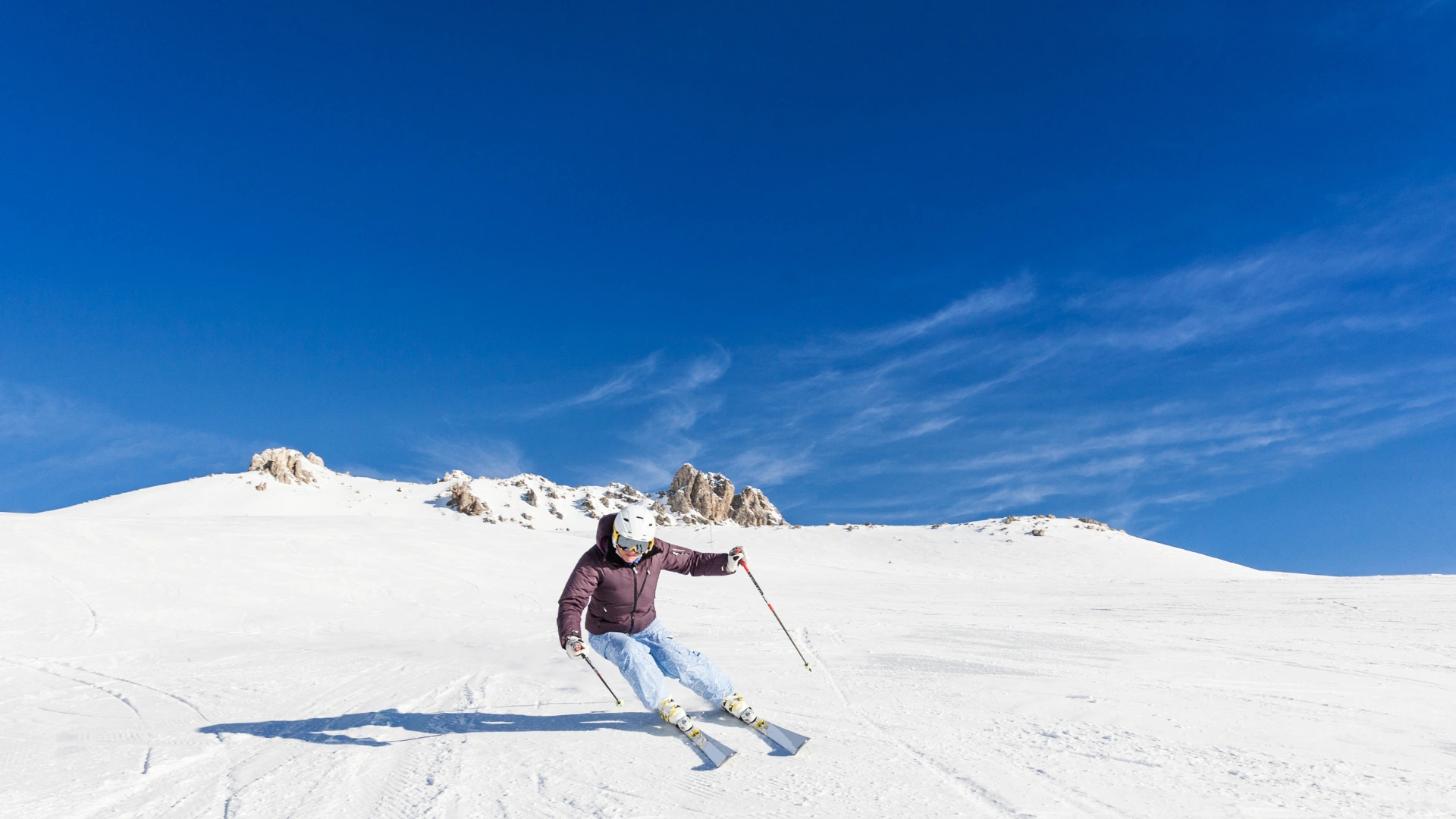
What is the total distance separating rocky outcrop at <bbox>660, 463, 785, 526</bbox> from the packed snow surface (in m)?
36.0

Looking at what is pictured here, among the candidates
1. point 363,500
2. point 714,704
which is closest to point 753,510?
point 363,500

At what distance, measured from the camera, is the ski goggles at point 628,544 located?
20.3 feet

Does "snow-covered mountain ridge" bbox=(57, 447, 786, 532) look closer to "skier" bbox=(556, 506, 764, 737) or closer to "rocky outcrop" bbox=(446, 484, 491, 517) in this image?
"rocky outcrop" bbox=(446, 484, 491, 517)

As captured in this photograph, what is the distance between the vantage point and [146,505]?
142ft

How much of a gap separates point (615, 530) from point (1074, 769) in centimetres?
376

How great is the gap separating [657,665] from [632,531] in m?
1.26

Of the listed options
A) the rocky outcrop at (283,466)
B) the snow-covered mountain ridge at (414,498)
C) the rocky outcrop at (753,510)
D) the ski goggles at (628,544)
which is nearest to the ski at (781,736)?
the ski goggles at (628,544)

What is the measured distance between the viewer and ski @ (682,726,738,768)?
5.08 metres

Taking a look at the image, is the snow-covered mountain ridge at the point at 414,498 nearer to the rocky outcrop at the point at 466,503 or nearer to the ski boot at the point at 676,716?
the rocky outcrop at the point at 466,503

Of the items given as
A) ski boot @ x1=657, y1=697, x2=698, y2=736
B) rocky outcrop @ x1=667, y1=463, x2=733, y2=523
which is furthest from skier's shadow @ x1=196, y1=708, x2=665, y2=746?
rocky outcrop @ x1=667, y1=463, x2=733, y2=523

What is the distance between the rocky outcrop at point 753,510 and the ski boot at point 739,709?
50.1 m

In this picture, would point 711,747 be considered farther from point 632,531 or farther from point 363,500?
point 363,500

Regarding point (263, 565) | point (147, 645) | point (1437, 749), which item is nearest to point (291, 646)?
point (147, 645)

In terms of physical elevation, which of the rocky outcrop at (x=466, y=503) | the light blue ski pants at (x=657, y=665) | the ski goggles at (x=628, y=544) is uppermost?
the rocky outcrop at (x=466, y=503)
